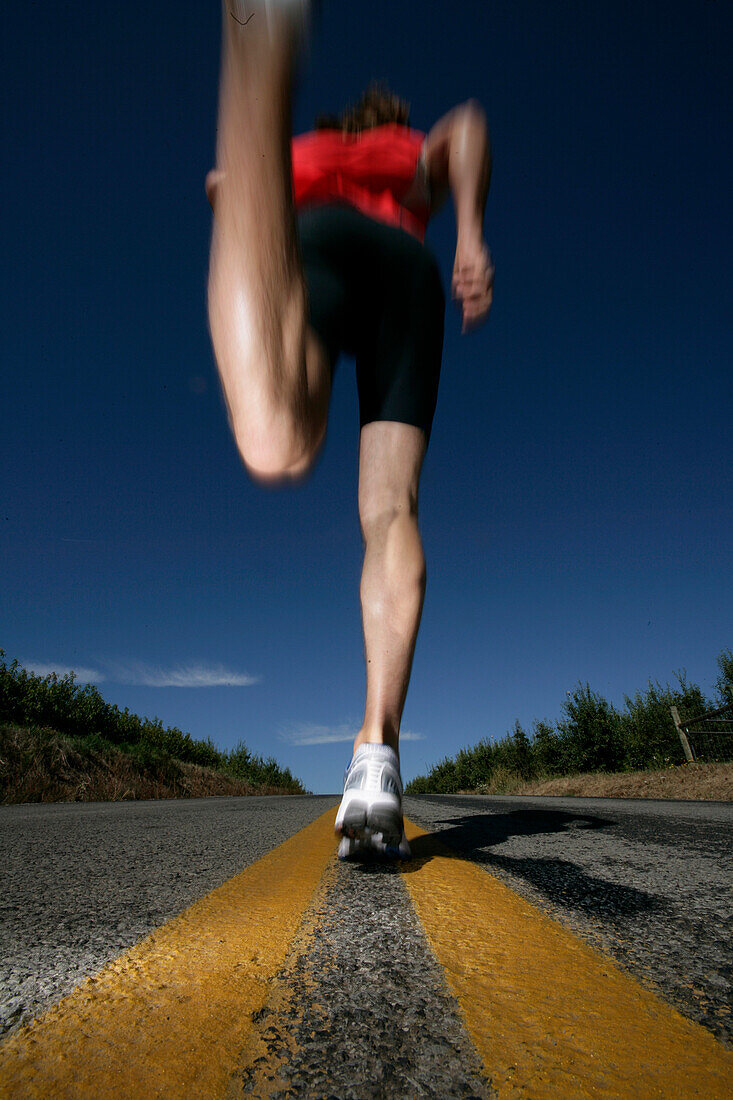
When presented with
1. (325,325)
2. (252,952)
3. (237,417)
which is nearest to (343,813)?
(252,952)

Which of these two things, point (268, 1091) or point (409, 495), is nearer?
point (268, 1091)

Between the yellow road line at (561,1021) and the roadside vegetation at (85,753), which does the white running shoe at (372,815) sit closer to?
the yellow road line at (561,1021)

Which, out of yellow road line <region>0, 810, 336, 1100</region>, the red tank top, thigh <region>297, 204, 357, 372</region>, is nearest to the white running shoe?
yellow road line <region>0, 810, 336, 1100</region>

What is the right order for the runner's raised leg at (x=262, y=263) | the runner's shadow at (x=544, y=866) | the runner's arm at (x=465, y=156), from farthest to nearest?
the runner's arm at (x=465, y=156) → the runner's raised leg at (x=262, y=263) → the runner's shadow at (x=544, y=866)

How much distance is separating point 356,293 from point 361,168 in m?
0.42

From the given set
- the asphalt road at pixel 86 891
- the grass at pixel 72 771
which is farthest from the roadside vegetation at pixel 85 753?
the asphalt road at pixel 86 891

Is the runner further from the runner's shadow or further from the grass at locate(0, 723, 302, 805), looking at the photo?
the grass at locate(0, 723, 302, 805)

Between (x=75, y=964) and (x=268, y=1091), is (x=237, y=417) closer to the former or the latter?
(x=75, y=964)

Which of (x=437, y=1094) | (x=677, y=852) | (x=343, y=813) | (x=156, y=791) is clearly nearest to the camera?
(x=437, y=1094)

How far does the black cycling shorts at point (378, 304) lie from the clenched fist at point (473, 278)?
0.23ft

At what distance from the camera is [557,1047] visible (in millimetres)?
406

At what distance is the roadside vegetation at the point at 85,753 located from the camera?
1001 centimetres

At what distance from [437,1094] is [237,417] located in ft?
4.28

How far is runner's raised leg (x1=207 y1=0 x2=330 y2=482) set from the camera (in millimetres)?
1034
